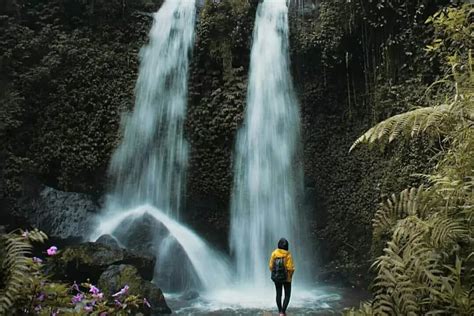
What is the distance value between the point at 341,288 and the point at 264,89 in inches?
190

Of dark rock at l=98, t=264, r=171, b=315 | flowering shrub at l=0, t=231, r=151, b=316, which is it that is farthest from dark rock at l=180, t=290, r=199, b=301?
flowering shrub at l=0, t=231, r=151, b=316

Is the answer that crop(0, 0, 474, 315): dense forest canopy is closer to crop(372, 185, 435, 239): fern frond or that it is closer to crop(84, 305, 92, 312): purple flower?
crop(372, 185, 435, 239): fern frond

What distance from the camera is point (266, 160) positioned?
34.6ft

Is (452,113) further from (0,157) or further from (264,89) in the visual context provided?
(0,157)

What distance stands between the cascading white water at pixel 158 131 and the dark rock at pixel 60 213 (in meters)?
0.64

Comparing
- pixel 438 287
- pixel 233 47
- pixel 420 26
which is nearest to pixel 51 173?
pixel 233 47

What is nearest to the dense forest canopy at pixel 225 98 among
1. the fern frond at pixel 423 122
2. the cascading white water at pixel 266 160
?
the cascading white water at pixel 266 160

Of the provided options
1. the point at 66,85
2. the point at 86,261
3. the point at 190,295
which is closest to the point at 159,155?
the point at 66,85

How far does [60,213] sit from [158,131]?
2915mm

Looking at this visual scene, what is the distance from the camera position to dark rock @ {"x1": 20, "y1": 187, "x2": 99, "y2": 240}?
408 inches

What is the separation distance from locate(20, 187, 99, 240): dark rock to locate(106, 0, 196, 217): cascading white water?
640 millimetres

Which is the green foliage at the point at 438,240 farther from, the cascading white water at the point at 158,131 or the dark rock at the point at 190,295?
the cascading white water at the point at 158,131

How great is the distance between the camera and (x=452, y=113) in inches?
178

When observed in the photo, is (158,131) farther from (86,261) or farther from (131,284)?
(131,284)
